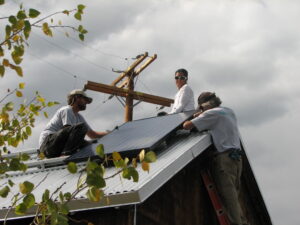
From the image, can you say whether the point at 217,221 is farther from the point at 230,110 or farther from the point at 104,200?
the point at 104,200

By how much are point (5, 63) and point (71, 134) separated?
392cm

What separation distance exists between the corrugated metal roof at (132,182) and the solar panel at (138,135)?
209 mm

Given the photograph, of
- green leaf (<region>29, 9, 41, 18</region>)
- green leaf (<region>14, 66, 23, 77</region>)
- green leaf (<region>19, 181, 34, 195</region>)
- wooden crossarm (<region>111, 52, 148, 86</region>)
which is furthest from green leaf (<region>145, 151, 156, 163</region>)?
wooden crossarm (<region>111, 52, 148, 86</region>)

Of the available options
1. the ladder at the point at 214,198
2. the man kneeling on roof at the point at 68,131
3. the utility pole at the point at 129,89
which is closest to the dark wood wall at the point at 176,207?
the ladder at the point at 214,198

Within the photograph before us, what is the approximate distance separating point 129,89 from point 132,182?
1836 cm

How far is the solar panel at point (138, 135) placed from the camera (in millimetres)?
6339

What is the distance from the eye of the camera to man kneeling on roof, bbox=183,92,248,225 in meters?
6.80

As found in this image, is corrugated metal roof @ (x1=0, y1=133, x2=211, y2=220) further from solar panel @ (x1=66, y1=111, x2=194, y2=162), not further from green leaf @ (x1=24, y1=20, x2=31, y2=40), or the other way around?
green leaf @ (x1=24, y1=20, x2=31, y2=40)

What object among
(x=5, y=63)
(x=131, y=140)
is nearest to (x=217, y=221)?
(x=131, y=140)

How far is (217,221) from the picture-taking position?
7.25 m

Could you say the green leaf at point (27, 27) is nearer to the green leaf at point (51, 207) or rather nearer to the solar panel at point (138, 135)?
the green leaf at point (51, 207)

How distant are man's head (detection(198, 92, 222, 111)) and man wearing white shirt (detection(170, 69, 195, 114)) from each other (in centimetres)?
87

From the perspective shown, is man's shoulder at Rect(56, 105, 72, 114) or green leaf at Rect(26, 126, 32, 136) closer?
green leaf at Rect(26, 126, 32, 136)

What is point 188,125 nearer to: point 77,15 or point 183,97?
point 183,97
